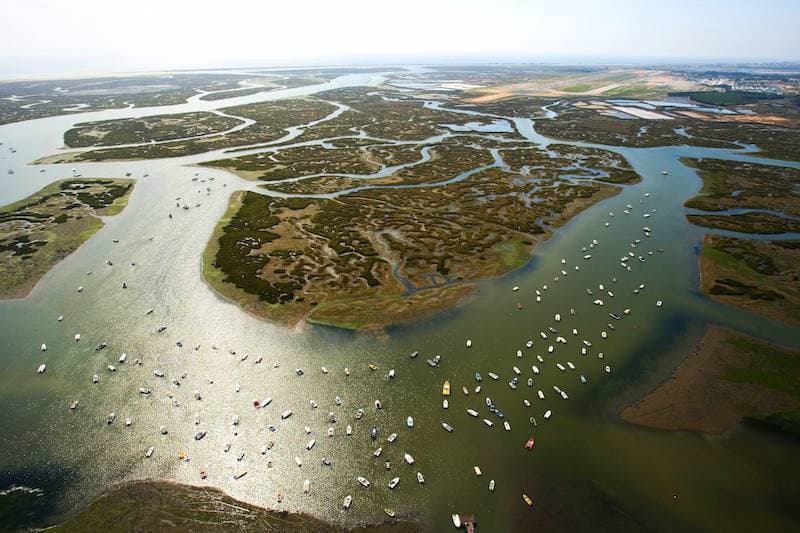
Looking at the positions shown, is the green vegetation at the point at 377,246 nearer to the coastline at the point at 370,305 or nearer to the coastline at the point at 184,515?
the coastline at the point at 370,305

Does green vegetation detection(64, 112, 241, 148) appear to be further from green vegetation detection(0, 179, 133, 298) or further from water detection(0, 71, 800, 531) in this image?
water detection(0, 71, 800, 531)

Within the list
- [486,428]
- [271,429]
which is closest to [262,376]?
[271,429]

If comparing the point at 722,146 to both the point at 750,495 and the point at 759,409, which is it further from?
the point at 750,495

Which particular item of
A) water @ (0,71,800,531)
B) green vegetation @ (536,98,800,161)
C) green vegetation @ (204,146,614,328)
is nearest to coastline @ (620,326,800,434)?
water @ (0,71,800,531)

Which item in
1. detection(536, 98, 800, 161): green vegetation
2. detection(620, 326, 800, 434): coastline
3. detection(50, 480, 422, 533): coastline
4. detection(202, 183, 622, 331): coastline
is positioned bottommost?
detection(50, 480, 422, 533): coastline

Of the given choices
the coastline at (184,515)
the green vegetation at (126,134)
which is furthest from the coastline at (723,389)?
the green vegetation at (126,134)

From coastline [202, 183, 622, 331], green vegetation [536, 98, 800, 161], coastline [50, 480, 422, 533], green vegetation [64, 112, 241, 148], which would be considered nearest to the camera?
coastline [50, 480, 422, 533]
